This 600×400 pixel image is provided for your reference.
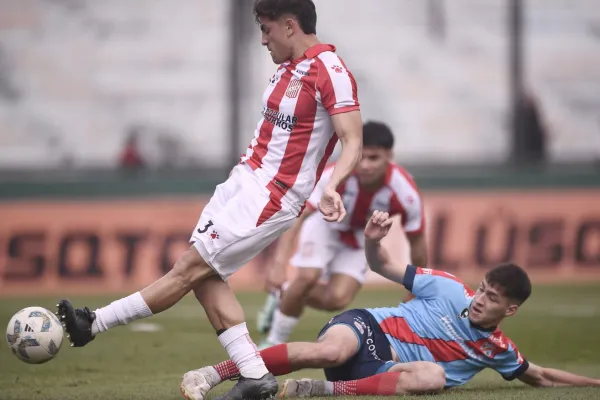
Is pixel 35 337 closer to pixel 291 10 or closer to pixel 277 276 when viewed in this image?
pixel 291 10

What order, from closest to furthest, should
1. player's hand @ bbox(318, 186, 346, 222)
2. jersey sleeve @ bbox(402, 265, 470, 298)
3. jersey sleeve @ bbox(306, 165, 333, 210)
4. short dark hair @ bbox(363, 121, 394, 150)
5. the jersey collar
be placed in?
1. player's hand @ bbox(318, 186, 346, 222)
2. the jersey collar
3. jersey sleeve @ bbox(402, 265, 470, 298)
4. short dark hair @ bbox(363, 121, 394, 150)
5. jersey sleeve @ bbox(306, 165, 333, 210)

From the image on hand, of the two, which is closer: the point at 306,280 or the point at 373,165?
the point at 373,165

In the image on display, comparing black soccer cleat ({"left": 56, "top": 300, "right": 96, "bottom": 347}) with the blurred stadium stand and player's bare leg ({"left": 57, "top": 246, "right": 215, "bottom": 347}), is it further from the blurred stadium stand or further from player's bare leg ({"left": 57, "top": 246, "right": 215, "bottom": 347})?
the blurred stadium stand

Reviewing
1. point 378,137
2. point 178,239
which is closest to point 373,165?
point 378,137

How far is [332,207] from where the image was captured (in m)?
5.60

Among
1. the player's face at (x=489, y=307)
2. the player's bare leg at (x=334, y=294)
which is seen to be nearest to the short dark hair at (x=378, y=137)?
the player's bare leg at (x=334, y=294)

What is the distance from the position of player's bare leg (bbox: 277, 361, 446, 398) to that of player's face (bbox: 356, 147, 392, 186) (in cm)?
239

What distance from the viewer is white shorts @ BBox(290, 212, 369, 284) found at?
29.5ft

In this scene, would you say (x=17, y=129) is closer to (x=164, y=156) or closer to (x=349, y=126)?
(x=164, y=156)

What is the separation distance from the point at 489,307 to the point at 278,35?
197 centimetres

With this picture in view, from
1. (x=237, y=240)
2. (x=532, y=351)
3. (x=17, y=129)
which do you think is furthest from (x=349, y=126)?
(x=17, y=129)

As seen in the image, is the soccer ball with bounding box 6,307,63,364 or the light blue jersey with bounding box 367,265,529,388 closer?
the soccer ball with bounding box 6,307,63,364

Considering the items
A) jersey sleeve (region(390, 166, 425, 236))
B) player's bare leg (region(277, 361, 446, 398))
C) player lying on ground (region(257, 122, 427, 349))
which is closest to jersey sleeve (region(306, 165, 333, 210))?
player lying on ground (region(257, 122, 427, 349))

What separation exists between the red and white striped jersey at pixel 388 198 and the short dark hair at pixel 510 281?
6.46ft
